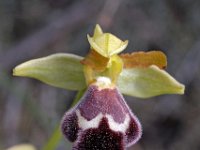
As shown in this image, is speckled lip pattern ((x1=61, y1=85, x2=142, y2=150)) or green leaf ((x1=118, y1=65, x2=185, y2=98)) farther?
green leaf ((x1=118, y1=65, x2=185, y2=98))

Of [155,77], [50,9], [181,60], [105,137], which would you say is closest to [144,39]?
[181,60]

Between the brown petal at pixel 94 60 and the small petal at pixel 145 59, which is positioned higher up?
the small petal at pixel 145 59

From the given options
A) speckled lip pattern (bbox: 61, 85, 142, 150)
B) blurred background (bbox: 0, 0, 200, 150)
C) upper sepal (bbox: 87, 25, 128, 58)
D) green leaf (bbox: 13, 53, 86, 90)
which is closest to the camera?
speckled lip pattern (bbox: 61, 85, 142, 150)

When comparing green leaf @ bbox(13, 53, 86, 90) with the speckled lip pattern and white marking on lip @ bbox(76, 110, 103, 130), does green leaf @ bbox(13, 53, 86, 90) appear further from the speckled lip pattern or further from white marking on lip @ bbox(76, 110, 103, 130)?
white marking on lip @ bbox(76, 110, 103, 130)

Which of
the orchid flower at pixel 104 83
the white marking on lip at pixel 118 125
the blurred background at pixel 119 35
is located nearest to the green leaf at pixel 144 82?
the orchid flower at pixel 104 83

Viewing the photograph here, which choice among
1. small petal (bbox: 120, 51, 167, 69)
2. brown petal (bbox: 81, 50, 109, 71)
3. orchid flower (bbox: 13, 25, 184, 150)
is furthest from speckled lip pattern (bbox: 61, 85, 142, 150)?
small petal (bbox: 120, 51, 167, 69)

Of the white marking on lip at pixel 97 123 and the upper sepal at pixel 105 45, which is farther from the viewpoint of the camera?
the upper sepal at pixel 105 45

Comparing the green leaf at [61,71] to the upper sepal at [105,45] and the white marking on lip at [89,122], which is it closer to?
the upper sepal at [105,45]

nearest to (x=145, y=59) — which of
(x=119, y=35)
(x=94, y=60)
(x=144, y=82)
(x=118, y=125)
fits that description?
(x=144, y=82)

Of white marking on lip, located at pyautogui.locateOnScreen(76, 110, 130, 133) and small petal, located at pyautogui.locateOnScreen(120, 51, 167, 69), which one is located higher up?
small petal, located at pyautogui.locateOnScreen(120, 51, 167, 69)
